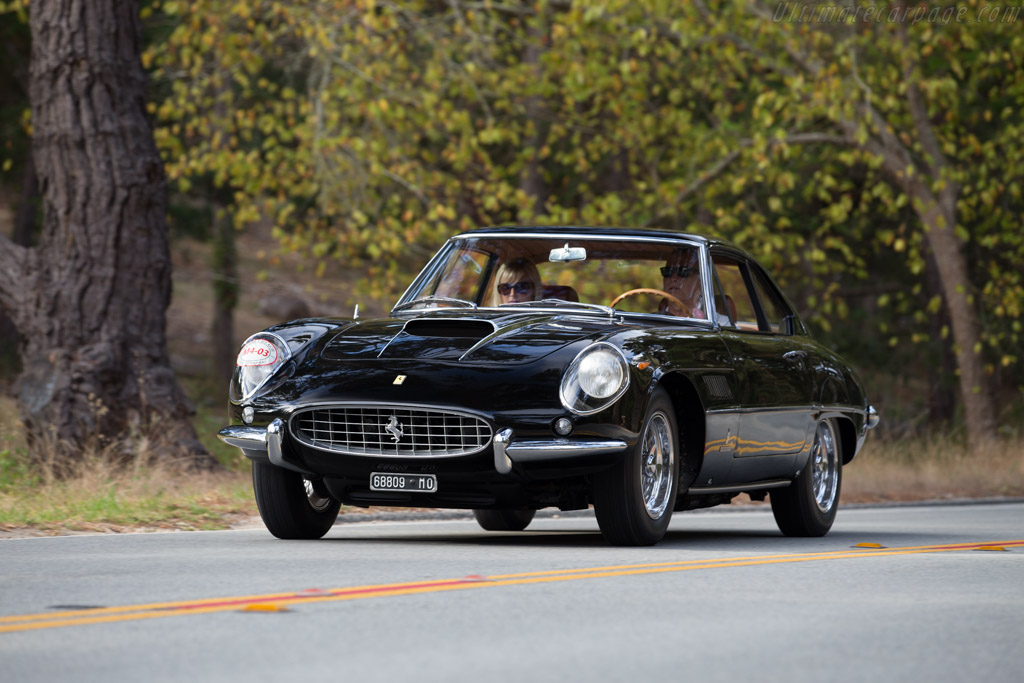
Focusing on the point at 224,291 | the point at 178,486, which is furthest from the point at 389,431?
the point at 224,291

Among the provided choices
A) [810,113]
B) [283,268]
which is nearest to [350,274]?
[283,268]

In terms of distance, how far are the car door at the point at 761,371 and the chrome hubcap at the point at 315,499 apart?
2324 mm

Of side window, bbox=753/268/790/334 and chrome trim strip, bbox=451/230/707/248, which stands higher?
chrome trim strip, bbox=451/230/707/248

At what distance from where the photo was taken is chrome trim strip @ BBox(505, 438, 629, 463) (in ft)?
25.7

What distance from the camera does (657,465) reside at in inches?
333

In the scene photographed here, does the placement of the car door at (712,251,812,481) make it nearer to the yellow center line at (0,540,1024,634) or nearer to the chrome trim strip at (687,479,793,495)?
the chrome trim strip at (687,479,793,495)

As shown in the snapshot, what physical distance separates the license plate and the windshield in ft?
5.35

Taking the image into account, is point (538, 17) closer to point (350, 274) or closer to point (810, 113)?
point (810, 113)

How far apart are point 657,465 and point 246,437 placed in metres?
2.13

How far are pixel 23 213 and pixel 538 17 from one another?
47.7ft

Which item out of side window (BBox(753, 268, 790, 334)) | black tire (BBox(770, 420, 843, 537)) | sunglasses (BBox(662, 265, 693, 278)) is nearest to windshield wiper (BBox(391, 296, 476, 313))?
sunglasses (BBox(662, 265, 693, 278))

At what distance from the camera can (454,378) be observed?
8.02 metres

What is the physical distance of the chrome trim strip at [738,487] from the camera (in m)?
9.00

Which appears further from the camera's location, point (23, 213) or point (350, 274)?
point (350, 274)
